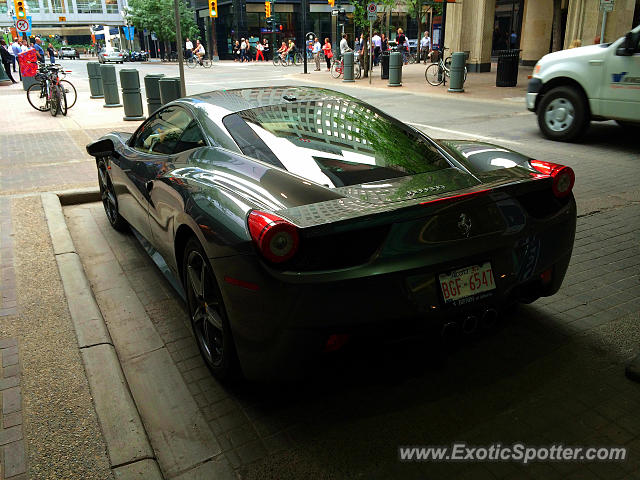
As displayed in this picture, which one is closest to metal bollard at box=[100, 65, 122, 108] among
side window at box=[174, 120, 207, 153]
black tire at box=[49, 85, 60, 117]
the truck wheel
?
black tire at box=[49, 85, 60, 117]

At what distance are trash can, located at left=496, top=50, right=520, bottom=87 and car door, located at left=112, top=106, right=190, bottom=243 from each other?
17265 millimetres

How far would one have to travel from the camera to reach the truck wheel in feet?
32.4

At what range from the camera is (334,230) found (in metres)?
2.44

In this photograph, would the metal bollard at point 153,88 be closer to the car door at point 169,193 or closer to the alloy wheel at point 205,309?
the car door at point 169,193

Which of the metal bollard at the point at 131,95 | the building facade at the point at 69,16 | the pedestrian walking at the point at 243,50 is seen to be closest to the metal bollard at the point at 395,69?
the metal bollard at the point at 131,95

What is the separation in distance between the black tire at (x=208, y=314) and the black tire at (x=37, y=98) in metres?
14.4

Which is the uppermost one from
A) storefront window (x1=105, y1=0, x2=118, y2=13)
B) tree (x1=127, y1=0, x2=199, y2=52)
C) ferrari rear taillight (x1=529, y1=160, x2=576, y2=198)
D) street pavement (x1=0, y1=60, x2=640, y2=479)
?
storefront window (x1=105, y1=0, x2=118, y2=13)

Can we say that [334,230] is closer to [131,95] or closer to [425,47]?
[131,95]

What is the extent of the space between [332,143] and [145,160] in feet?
5.34

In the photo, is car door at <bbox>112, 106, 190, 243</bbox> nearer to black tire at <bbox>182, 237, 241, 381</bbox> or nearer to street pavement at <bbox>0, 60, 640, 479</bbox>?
street pavement at <bbox>0, 60, 640, 479</bbox>

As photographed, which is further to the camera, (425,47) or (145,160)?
(425,47)

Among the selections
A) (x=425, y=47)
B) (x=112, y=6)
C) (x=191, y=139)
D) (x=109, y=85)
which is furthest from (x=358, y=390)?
(x=112, y=6)

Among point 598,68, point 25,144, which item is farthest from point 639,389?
point 25,144

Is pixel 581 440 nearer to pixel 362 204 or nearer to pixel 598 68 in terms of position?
pixel 362 204
